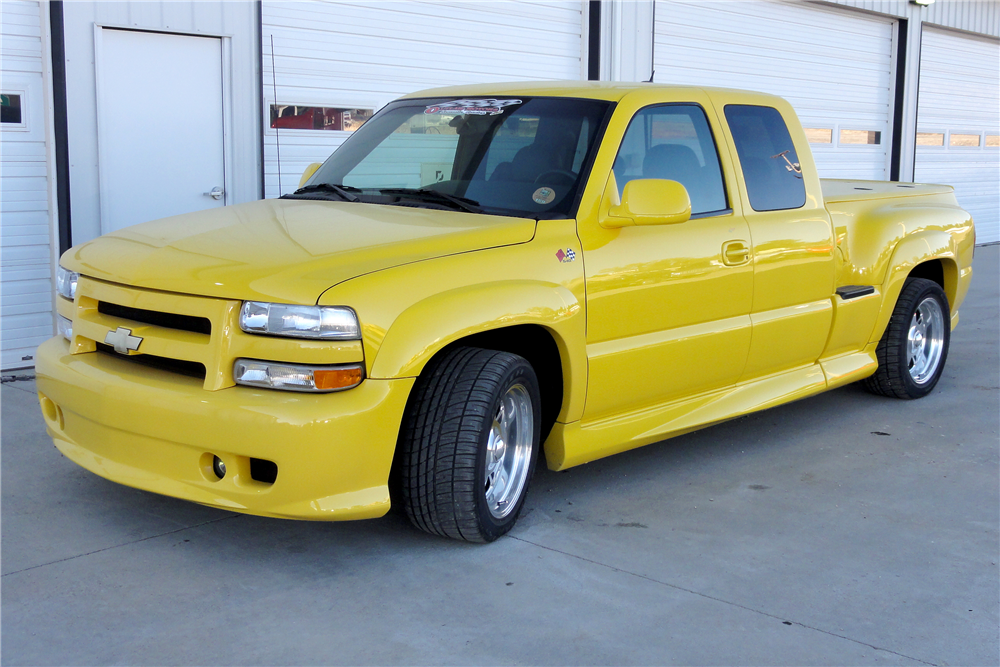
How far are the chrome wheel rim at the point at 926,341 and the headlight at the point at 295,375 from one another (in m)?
4.19

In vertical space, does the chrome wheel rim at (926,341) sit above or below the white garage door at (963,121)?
below

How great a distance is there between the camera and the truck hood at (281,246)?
319cm

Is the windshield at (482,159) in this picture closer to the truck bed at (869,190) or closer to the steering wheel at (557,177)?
the steering wheel at (557,177)

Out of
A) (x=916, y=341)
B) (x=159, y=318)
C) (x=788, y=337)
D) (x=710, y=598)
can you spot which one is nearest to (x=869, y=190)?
(x=916, y=341)

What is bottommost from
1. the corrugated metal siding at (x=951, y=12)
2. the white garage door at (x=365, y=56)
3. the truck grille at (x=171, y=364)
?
the truck grille at (x=171, y=364)

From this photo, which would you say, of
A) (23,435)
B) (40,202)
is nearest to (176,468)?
(23,435)

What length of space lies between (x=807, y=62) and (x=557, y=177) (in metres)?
10.9

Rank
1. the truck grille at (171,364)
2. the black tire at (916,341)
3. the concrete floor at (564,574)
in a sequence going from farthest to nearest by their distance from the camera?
the black tire at (916,341), the truck grille at (171,364), the concrete floor at (564,574)

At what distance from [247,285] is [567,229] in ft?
4.26

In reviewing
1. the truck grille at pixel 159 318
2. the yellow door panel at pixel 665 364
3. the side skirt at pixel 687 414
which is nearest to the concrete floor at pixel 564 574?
the side skirt at pixel 687 414

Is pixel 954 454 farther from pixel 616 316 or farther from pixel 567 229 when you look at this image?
pixel 567 229

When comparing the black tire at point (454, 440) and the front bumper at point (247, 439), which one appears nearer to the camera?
the front bumper at point (247, 439)

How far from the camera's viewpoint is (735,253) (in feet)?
14.7

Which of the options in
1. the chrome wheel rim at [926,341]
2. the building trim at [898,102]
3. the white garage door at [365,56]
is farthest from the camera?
the building trim at [898,102]
